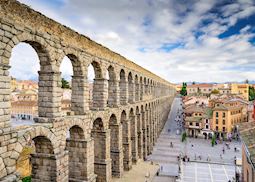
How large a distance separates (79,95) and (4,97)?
7.09m

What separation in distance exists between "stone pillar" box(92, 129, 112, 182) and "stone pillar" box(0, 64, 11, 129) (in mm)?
11345

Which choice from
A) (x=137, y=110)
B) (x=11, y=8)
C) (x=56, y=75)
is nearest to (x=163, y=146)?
(x=137, y=110)

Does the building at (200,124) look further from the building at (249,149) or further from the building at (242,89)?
the building at (242,89)

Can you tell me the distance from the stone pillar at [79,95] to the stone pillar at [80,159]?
221 centimetres

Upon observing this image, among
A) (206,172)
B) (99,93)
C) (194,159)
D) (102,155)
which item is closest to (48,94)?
(99,93)

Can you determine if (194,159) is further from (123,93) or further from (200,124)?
(123,93)

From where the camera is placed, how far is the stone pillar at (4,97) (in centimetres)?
1069

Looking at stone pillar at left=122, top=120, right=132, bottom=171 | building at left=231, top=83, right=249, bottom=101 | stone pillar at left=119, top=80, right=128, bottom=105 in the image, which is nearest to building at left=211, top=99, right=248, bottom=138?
stone pillar at left=122, top=120, right=132, bottom=171

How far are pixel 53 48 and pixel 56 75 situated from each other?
60.3 inches

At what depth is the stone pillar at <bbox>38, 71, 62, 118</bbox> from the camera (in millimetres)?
14188

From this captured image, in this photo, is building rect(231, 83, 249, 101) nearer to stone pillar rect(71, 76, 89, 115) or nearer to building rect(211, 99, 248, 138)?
building rect(211, 99, 248, 138)

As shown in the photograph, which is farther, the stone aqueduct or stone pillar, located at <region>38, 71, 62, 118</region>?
stone pillar, located at <region>38, 71, 62, 118</region>

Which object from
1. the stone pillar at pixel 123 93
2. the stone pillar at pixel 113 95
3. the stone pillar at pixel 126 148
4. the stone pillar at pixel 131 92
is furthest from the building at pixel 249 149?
the stone pillar at pixel 131 92

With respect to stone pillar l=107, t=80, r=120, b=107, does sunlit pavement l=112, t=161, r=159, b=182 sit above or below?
below
